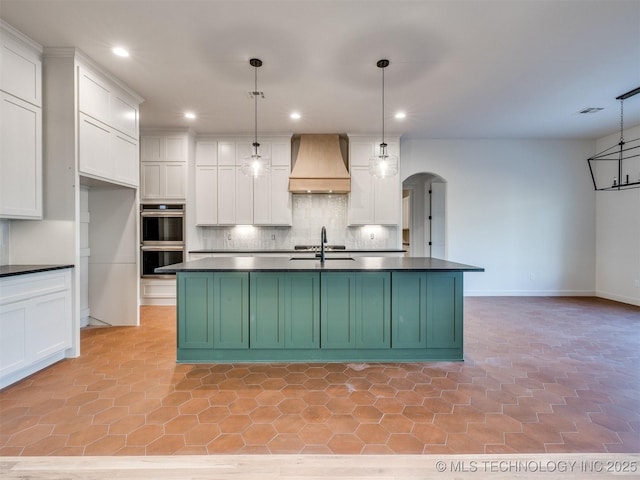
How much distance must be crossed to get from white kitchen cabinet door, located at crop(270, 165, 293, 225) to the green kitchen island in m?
2.65

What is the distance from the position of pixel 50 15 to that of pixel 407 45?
3.10m

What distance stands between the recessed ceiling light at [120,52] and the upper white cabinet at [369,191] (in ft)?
11.5

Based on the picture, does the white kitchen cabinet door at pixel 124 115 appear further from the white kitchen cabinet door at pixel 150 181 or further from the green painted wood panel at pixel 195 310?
the green painted wood panel at pixel 195 310

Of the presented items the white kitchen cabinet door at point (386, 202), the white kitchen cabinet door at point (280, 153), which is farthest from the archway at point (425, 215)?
the white kitchen cabinet door at point (280, 153)

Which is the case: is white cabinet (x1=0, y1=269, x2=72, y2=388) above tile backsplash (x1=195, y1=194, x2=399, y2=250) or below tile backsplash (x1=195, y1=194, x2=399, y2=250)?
below

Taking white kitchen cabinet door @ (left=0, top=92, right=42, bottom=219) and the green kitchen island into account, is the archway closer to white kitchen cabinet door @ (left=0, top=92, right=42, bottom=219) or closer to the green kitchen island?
the green kitchen island

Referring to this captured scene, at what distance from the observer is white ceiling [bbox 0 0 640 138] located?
7.80 feet

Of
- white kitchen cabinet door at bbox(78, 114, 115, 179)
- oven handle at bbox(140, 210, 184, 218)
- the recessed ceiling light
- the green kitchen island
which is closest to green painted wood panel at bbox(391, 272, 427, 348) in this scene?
the green kitchen island

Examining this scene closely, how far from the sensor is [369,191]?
543 centimetres

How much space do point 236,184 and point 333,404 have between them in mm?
4249

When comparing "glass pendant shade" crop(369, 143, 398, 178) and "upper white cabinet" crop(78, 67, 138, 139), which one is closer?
"upper white cabinet" crop(78, 67, 138, 139)

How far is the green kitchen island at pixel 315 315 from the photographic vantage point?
2.83 m

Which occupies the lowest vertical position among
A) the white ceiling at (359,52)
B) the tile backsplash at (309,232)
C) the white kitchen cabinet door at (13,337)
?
the white kitchen cabinet door at (13,337)

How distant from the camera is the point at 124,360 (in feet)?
9.53
